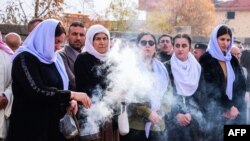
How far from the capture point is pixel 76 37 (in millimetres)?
5516

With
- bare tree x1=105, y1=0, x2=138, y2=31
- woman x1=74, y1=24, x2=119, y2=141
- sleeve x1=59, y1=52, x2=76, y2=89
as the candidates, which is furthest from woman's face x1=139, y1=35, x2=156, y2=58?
bare tree x1=105, y1=0, x2=138, y2=31

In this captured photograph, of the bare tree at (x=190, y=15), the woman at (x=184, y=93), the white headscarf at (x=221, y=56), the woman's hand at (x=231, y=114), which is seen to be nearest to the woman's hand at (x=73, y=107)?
the woman at (x=184, y=93)

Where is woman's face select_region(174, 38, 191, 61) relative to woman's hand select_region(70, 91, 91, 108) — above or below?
above

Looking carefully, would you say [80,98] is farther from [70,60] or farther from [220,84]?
[220,84]

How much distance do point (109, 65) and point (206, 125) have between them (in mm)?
1664

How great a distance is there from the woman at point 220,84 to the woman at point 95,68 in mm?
1491

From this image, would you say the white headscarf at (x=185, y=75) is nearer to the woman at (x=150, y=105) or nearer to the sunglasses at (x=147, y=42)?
the woman at (x=150, y=105)

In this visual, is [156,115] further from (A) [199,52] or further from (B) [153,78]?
(A) [199,52]

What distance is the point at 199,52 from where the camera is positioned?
7254 mm

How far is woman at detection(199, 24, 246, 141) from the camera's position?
563 cm

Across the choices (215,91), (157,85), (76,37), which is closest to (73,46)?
(76,37)

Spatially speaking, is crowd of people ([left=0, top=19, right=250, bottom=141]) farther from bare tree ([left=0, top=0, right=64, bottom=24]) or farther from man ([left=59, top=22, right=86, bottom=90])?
bare tree ([left=0, top=0, right=64, bottom=24])

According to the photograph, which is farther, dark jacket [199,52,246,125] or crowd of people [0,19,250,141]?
dark jacket [199,52,246,125]

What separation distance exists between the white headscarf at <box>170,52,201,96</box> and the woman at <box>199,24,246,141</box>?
0.17m
